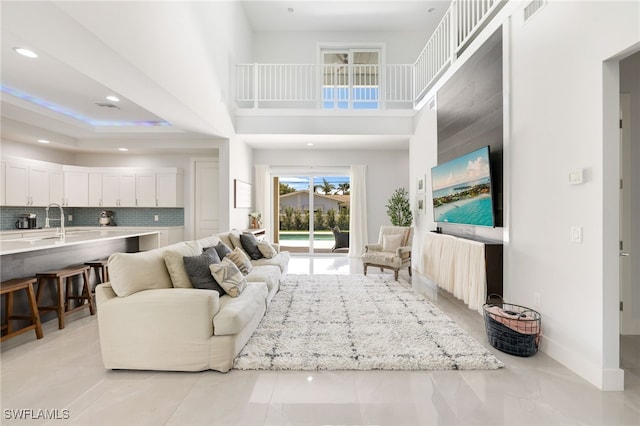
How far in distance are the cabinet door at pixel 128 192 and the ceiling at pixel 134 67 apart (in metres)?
0.75

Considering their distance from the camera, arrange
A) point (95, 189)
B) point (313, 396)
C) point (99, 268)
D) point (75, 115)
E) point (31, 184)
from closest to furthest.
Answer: point (313, 396), point (99, 268), point (75, 115), point (31, 184), point (95, 189)

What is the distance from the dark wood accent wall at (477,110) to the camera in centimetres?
325

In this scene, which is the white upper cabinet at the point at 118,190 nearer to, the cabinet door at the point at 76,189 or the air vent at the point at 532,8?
the cabinet door at the point at 76,189

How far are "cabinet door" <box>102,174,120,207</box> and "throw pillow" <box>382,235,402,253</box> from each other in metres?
5.61

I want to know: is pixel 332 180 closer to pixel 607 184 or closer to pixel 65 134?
pixel 65 134

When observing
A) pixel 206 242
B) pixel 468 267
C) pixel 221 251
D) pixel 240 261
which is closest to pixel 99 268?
pixel 206 242

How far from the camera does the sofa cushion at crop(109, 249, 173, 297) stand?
7.82ft

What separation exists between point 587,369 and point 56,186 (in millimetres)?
8088

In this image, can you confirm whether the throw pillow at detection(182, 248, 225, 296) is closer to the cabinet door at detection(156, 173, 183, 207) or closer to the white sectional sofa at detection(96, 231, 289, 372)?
the white sectional sofa at detection(96, 231, 289, 372)

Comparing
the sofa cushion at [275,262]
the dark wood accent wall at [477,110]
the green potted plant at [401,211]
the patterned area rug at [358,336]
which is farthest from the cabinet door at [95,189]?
the dark wood accent wall at [477,110]

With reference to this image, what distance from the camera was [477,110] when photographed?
12.1 feet

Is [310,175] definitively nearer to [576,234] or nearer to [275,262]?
[275,262]

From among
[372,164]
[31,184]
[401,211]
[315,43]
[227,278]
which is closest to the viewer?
[227,278]

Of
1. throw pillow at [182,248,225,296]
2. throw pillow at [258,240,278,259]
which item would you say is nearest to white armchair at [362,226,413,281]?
throw pillow at [258,240,278,259]
